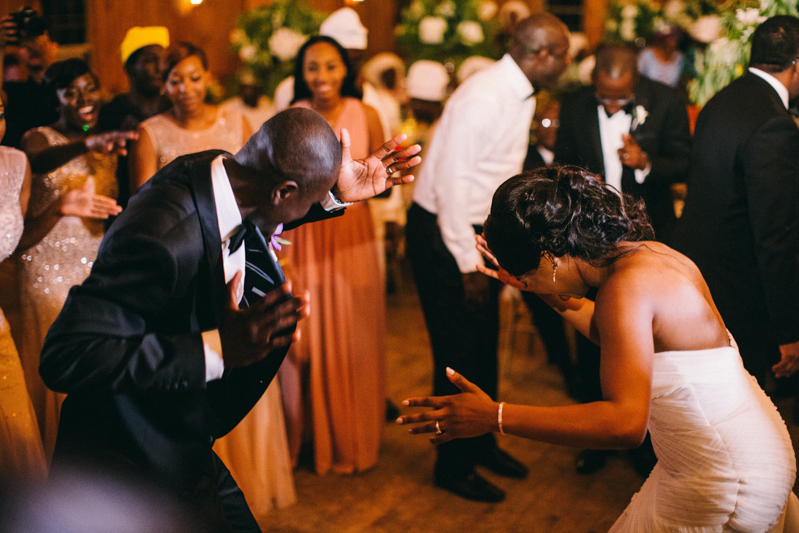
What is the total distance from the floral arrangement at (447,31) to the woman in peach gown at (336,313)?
335 cm

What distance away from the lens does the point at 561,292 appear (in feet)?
5.86

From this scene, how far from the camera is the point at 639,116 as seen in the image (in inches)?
127

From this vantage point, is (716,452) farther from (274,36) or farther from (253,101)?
(253,101)

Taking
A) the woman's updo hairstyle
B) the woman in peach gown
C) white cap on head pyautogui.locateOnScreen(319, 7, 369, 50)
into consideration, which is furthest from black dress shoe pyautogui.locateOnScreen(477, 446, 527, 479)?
white cap on head pyautogui.locateOnScreen(319, 7, 369, 50)

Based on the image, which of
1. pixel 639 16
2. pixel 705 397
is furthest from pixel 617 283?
pixel 639 16

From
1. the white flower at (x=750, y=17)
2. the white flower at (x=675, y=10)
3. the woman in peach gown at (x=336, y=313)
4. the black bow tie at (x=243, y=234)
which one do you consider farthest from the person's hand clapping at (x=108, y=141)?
the white flower at (x=675, y=10)

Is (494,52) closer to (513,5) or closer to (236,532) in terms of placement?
(513,5)

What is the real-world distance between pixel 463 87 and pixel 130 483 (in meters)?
2.18

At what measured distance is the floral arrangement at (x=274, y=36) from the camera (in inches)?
215

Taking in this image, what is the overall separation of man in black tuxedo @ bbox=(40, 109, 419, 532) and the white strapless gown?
1.02 m

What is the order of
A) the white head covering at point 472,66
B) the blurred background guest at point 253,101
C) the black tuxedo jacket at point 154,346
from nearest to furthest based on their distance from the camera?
the black tuxedo jacket at point 154,346, the white head covering at point 472,66, the blurred background guest at point 253,101

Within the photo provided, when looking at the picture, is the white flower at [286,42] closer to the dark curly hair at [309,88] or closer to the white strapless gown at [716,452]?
the dark curly hair at [309,88]

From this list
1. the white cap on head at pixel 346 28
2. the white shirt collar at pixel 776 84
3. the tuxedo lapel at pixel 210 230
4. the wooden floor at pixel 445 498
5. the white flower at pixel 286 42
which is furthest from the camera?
the white flower at pixel 286 42

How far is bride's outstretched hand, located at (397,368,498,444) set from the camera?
1510 mm
